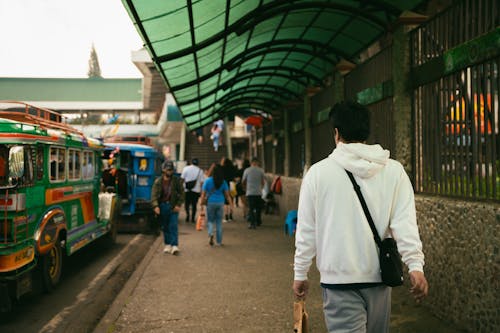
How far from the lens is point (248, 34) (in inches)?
434

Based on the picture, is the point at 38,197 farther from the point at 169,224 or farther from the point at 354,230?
the point at 354,230

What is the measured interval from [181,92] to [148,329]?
8.37m

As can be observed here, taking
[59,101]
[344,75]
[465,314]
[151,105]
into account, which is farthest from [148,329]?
[59,101]

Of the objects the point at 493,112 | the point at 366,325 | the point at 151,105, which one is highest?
the point at 151,105

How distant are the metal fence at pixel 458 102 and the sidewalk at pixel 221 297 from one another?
1.52 metres

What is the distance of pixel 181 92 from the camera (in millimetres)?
13383

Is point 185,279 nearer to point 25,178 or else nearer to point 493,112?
point 25,178

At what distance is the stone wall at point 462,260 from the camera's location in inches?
190

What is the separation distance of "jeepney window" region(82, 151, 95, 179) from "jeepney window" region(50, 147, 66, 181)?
1433 mm

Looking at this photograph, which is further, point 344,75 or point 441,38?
point 344,75

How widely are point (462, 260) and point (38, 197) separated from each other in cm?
517

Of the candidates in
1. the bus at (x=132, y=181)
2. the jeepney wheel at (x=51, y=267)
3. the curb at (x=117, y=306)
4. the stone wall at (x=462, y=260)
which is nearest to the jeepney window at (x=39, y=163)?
the jeepney wheel at (x=51, y=267)

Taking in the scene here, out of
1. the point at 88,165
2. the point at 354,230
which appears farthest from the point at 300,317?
the point at 88,165

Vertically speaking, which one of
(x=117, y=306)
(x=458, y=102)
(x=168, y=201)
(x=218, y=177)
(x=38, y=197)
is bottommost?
(x=117, y=306)
